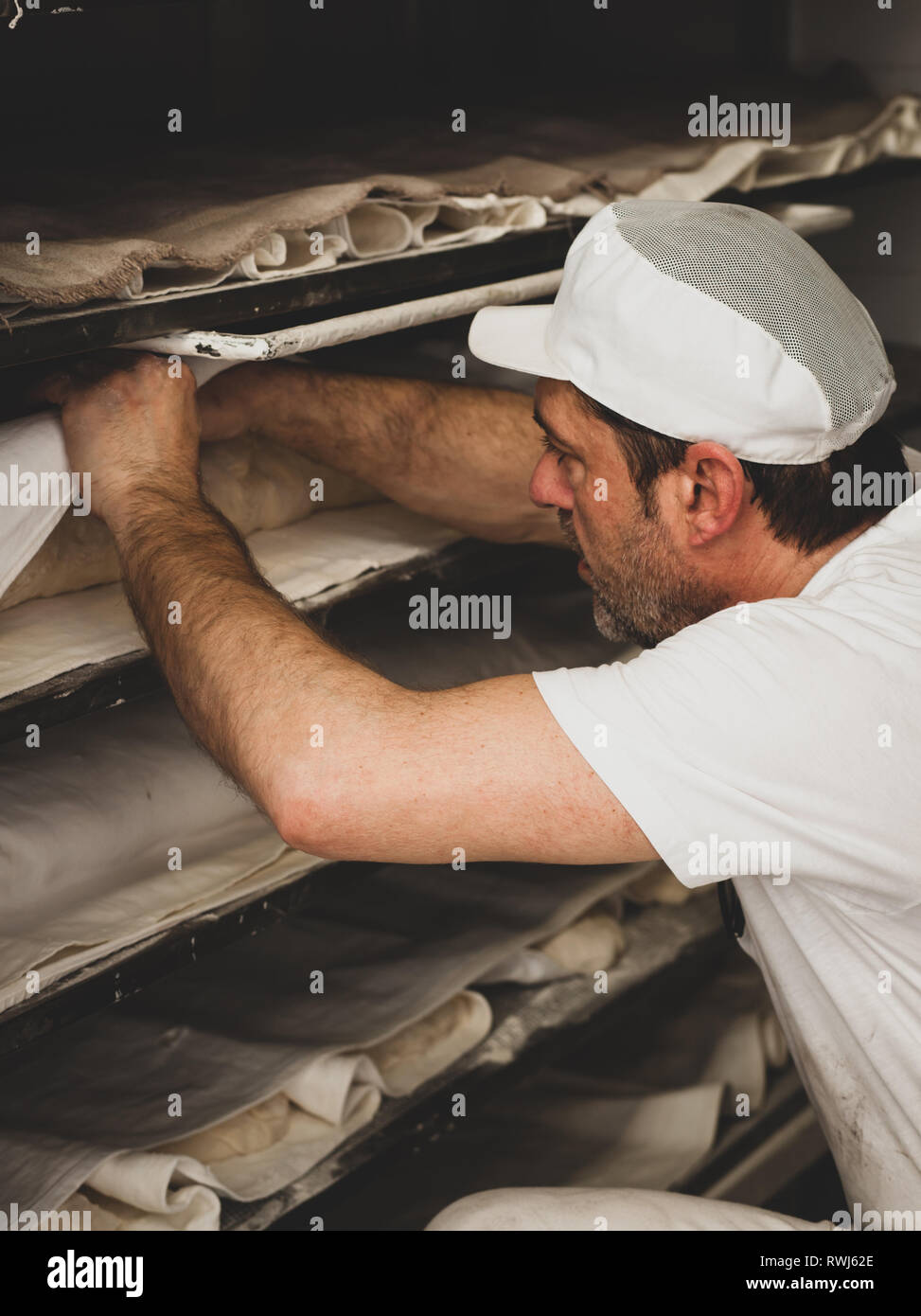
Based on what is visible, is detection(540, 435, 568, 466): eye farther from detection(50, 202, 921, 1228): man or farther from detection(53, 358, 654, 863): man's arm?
detection(53, 358, 654, 863): man's arm

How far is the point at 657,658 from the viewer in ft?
3.83

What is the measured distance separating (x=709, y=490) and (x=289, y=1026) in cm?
81

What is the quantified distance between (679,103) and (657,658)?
44.6 inches

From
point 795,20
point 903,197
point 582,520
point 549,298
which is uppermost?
point 795,20

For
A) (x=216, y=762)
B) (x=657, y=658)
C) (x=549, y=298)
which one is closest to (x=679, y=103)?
(x=549, y=298)

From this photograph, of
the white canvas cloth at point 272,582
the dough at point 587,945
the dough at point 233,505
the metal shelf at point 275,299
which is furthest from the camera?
the dough at point 587,945

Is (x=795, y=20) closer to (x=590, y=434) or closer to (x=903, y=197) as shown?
(x=903, y=197)

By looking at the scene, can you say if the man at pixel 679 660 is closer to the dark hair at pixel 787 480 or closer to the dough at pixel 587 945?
the dark hair at pixel 787 480

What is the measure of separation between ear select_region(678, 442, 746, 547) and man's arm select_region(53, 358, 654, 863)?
0.28 meters

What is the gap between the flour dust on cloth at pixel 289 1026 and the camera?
57.4 inches

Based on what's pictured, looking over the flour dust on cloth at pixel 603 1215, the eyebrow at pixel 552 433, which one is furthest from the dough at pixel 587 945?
the eyebrow at pixel 552 433

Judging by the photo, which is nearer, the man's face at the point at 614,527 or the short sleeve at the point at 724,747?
the short sleeve at the point at 724,747

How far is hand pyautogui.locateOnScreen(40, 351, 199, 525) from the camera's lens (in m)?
1.24

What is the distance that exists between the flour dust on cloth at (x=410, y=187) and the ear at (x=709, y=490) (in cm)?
36
